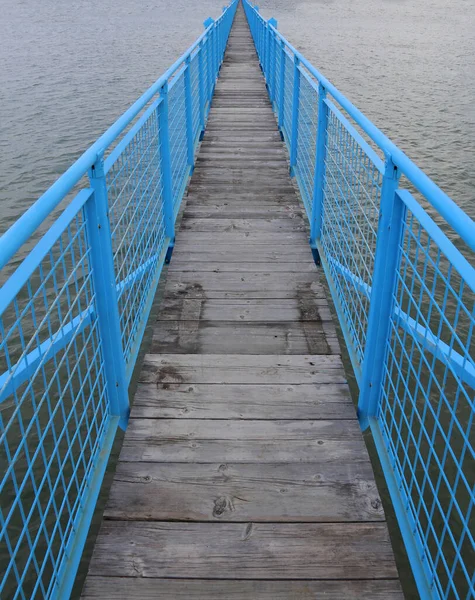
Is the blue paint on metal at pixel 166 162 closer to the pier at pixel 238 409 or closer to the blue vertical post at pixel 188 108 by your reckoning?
the pier at pixel 238 409

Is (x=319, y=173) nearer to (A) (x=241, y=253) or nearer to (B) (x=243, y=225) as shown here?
(A) (x=241, y=253)

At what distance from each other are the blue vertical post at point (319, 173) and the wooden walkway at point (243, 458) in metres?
0.21

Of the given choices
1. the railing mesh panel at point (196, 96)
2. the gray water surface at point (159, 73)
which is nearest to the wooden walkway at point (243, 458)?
the railing mesh panel at point (196, 96)

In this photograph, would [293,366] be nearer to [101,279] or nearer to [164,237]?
[101,279]

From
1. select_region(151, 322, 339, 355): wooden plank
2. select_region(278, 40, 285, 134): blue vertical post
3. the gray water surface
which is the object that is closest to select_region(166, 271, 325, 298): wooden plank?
select_region(151, 322, 339, 355): wooden plank

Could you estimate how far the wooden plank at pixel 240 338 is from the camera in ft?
11.9

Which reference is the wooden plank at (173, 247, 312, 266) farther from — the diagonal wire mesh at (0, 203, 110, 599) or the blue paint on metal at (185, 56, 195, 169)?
the blue paint on metal at (185, 56, 195, 169)

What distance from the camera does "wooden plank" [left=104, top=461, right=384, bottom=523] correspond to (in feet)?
8.02

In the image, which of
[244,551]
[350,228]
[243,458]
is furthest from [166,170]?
[244,551]

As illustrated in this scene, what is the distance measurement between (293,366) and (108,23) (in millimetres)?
33522

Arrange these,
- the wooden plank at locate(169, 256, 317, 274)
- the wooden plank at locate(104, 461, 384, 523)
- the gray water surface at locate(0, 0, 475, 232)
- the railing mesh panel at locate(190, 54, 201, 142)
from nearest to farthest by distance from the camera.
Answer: the wooden plank at locate(104, 461, 384, 523) → the wooden plank at locate(169, 256, 317, 274) → the railing mesh panel at locate(190, 54, 201, 142) → the gray water surface at locate(0, 0, 475, 232)

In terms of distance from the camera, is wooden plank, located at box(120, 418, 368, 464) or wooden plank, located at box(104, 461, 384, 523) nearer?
wooden plank, located at box(104, 461, 384, 523)

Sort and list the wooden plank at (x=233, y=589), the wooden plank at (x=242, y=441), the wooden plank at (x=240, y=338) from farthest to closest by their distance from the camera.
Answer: the wooden plank at (x=240, y=338) → the wooden plank at (x=242, y=441) → the wooden plank at (x=233, y=589)

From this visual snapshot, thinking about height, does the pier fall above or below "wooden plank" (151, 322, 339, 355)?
above
